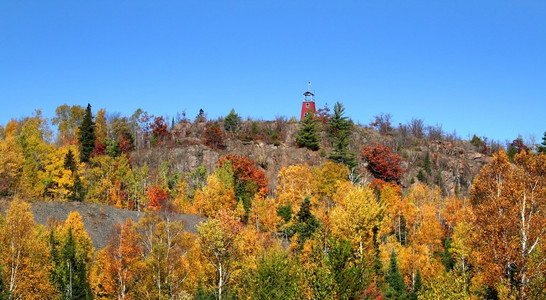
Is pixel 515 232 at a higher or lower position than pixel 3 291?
higher

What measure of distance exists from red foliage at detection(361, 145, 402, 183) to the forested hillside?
327 mm

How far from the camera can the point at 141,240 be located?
45.3m

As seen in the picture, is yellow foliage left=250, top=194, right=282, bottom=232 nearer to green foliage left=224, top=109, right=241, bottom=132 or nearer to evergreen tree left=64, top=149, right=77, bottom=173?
evergreen tree left=64, top=149, right=77, bottom=173

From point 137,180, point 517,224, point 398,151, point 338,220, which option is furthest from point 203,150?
point 517,224

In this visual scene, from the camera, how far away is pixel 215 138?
297 ft

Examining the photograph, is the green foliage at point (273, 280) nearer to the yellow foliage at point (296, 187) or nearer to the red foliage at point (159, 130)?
the yellow foliage at point (296, 187)

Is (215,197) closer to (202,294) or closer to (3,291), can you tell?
(202,294)

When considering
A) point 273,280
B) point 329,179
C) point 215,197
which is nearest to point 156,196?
point 215,197

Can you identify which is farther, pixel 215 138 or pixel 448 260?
pixel 215 138

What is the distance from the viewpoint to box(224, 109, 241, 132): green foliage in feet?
323

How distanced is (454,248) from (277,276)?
83.0 ft

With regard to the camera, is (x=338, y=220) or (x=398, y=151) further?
(x=398, y=151)

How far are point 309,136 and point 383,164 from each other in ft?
49.1

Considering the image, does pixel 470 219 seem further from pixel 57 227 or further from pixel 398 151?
pixel 398 151
